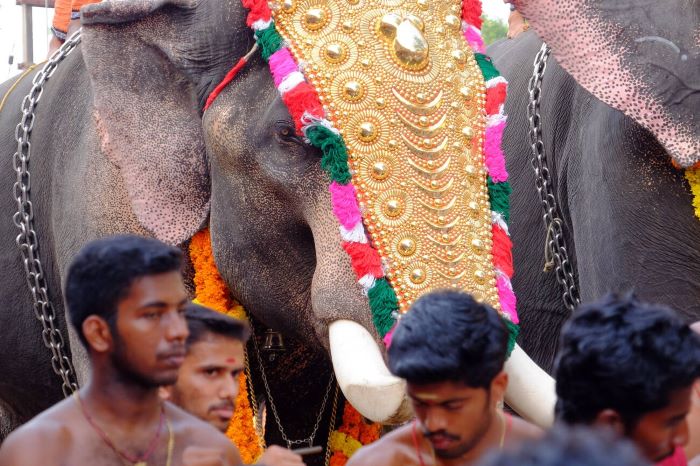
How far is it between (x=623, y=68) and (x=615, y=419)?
1978 millimetres

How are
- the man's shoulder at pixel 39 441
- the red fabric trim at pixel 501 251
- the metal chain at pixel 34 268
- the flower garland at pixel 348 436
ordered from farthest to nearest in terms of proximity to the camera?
the metal chain at pixel 34 268 < the flower garland at pixel 348 436 < the red fabric trim at pixel 501 251 < the man's shoulder at pixel 39 441

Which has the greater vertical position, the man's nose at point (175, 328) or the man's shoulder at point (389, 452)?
the man's nose at point (175, 328)

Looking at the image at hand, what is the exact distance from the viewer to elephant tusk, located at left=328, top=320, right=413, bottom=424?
3.49 m

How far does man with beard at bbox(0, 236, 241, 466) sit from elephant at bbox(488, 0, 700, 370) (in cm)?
187

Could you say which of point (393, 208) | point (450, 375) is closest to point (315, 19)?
point (393, 208)

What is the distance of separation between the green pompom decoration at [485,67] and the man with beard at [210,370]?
1425 mm

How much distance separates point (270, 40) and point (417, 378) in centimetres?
164

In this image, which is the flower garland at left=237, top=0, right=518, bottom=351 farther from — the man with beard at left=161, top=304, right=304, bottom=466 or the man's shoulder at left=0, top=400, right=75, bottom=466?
the man's shoulder at left=0, top=400, right=75, bottom=466

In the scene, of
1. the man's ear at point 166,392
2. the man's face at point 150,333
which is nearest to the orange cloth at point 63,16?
the man's ear at point 166,392

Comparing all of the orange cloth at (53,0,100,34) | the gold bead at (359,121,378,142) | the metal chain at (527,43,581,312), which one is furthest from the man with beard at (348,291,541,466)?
the orange cloth at (53,0,100,34)

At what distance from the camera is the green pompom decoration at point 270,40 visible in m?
4.15

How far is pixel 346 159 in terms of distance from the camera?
393 cm

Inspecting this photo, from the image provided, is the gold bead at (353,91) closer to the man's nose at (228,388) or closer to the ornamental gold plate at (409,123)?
the ornamental gold plate at (409,123)

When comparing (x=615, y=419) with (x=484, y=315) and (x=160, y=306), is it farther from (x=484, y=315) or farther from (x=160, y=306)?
(x=160, y=306)
